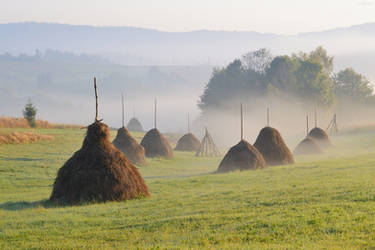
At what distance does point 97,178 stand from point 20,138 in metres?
27.1

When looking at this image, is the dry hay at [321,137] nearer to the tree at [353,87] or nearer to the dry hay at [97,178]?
the dry hay at [97,178]

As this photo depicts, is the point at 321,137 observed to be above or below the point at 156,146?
above

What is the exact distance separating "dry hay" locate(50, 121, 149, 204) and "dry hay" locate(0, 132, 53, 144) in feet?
80.6

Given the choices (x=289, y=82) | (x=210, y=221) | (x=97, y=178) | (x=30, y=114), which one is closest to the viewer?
(x=210, y=221)

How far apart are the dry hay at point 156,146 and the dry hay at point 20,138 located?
8.82 meters

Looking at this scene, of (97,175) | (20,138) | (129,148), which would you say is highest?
(20,138)

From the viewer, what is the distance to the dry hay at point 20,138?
41.1 m

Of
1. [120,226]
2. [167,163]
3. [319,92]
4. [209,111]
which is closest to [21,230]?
[120,226]

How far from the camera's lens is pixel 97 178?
1758 centimetres

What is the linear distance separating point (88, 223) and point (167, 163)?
2934 centimetres

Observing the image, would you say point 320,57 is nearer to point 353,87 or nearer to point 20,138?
point 353,87

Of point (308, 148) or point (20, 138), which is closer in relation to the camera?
point (20, 138)

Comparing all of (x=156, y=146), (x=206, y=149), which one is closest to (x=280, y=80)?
(x=206, y=149)

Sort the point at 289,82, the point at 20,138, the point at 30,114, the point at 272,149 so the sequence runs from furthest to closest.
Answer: the point at 289,82
the point at 30,114
the point at 20,138
the point at 272,149
